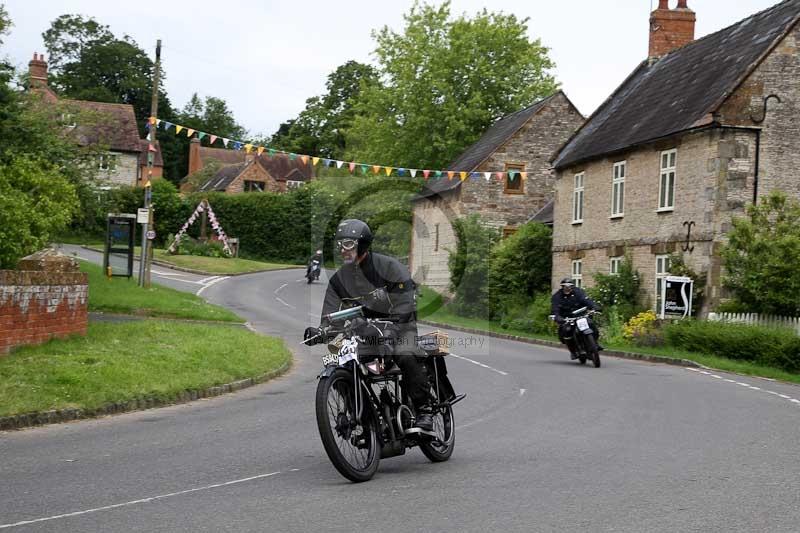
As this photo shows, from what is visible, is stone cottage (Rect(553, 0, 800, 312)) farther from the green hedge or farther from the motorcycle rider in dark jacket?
the motorcycle rider in dark jacket

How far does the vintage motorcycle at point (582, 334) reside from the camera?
21547 millimetres

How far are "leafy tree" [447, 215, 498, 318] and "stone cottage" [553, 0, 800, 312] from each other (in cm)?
510

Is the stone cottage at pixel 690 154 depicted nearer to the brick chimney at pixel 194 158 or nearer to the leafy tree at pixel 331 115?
the leafy tree at pixel 331 115

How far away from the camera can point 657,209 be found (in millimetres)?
31438

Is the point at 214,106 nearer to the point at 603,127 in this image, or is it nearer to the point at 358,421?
the point at 603,127

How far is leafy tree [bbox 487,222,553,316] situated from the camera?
41.7m

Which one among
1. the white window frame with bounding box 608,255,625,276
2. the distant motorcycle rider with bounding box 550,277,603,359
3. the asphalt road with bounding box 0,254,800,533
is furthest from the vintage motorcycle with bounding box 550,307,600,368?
the white window frame with bounding box 608,255,625,276

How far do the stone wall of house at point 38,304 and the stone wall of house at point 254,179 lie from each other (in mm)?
81589

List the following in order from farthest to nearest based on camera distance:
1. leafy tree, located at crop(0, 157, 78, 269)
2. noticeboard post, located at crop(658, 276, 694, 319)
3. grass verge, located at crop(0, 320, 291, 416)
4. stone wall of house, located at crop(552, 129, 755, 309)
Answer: stone wall of house, located at crop(552, 129, 755, 309)
noticeboard post, located at crop(658, 276, 694, 319)
leafy tree, located at crop(0, 157, 78, 269)
grass verge, located at crop(0, 320, 291, 416)

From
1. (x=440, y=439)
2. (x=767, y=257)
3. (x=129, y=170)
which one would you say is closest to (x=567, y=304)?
(x=767, y=257)

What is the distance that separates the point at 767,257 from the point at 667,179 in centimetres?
656

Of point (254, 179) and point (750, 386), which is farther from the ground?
point (254, 179)

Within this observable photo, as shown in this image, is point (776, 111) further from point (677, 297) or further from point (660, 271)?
point (677, 297)

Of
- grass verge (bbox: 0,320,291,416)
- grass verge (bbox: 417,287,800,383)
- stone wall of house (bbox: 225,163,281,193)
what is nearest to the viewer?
grass verge (bbox: 0,320,291,416)
